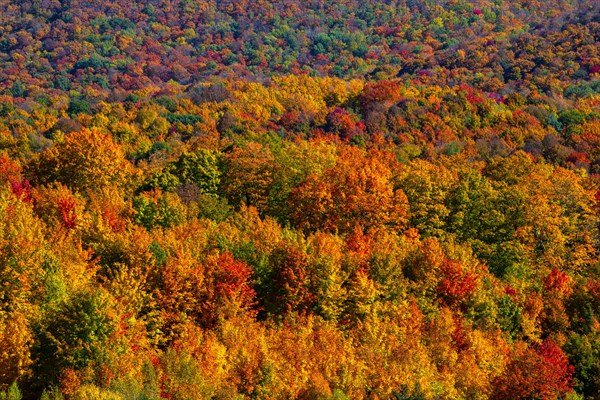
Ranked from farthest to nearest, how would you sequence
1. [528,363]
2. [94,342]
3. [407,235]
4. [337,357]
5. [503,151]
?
[503,151], [407,235], [528,363], [337,357], [94,342]

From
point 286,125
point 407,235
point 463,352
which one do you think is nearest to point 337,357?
point 463,352

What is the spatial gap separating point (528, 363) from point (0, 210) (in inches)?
1798

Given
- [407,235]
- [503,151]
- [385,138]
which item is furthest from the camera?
[385,138]

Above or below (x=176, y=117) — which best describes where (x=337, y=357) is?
above

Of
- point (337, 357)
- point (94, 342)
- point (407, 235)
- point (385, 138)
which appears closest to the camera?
point (94, 342)

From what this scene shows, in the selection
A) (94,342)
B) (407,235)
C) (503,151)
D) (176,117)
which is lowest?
(176,117)

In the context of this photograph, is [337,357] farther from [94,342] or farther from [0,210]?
[0,210]

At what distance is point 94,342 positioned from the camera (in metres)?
58.8

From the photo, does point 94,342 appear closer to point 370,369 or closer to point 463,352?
point 370,369

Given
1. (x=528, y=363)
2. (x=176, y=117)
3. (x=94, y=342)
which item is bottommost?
(x=176, y=117)

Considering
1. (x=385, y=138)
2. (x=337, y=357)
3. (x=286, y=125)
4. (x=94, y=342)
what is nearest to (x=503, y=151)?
(x=385, y=138)

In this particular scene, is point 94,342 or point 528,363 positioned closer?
point 94,342

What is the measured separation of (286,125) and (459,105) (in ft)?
118

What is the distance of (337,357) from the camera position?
64.5 metres
